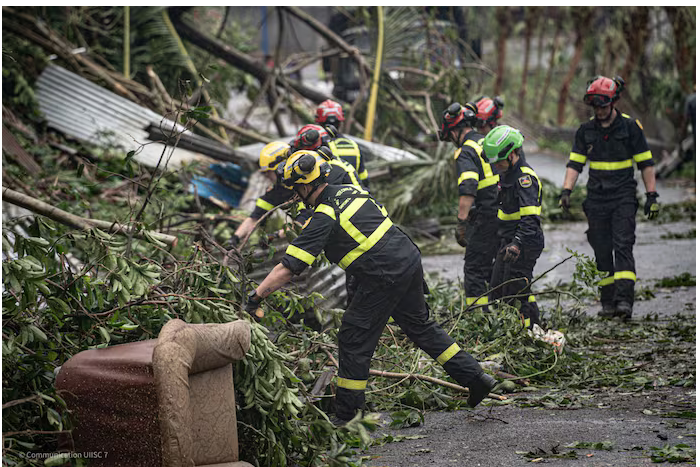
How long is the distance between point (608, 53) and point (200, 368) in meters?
19.0

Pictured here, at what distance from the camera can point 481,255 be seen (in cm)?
695

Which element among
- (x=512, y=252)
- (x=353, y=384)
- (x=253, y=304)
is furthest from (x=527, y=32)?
(x=253, y=304)

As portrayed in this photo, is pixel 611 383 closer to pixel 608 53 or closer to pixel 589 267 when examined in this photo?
pixel 589 267

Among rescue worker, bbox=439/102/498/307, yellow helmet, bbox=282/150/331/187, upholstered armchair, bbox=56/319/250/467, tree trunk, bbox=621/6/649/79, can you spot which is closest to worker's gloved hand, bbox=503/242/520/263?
rescue worker, bbox=439/102/498/307

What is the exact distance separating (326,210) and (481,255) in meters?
2.64

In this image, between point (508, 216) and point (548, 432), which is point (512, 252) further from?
point (548, 432)

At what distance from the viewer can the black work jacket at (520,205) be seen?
639 cm

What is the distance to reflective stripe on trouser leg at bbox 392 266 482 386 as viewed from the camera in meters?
5.00

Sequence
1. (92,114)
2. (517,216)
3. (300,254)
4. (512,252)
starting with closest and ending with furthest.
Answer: (300,254) < (512,252) < (517,216) < (92,114)

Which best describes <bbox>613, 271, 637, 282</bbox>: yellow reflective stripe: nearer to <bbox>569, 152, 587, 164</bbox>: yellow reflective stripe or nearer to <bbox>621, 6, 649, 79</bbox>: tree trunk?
<bbox>569, 152, 587, 164</bbox>: yellow reflective stripe

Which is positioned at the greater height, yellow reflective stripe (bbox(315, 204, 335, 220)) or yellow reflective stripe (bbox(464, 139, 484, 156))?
yellow reflective stripe (bbox(464, 139, 484, 156))

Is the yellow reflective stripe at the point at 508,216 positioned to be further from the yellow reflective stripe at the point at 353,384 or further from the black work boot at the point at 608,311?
the yellow reflective stripe at the point at 353,384

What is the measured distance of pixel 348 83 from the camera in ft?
44.3

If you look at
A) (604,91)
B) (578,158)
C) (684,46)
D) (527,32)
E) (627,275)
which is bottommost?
(627,275)
